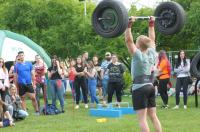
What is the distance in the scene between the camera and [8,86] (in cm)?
1245

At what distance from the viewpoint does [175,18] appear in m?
10.8

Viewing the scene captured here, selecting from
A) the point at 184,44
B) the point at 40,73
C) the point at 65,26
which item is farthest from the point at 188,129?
the point at 184,44

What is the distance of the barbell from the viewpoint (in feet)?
33.5

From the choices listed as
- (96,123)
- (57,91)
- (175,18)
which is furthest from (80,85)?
(175,18)

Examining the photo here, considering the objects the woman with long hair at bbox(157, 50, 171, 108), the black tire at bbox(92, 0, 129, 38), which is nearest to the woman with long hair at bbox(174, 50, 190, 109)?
the woman with long hair at bbox(157, 50, 171, 108)

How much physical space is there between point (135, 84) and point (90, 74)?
8.10 m

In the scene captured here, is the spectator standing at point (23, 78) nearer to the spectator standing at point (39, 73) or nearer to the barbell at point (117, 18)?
the spectator standing at point (39, 73)

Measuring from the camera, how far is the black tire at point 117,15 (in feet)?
32.4

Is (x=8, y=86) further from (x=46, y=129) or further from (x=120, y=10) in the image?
(x=120, y=10)

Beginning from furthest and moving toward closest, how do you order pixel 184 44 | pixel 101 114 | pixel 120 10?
1. pixel 184 44
2. pixel 101 114
3. pixel 120 10

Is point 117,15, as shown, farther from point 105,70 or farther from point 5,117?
point 105,70

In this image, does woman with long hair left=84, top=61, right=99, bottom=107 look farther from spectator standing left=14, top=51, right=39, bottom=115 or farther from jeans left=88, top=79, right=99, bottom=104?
spectator standing left=14, top=51, right=39, bottom=115

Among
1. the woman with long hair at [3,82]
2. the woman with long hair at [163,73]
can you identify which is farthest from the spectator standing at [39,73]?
the woman with long hair at [163,73]

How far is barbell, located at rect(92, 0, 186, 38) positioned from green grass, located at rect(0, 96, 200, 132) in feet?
6.50
